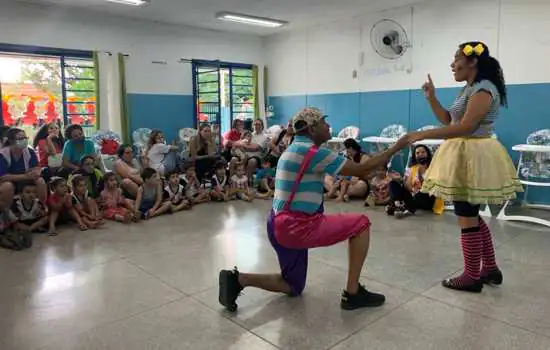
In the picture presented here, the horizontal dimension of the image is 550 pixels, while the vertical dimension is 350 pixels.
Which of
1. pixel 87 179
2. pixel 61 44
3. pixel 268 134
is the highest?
pixel 61 44

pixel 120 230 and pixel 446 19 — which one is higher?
pixel 446 19

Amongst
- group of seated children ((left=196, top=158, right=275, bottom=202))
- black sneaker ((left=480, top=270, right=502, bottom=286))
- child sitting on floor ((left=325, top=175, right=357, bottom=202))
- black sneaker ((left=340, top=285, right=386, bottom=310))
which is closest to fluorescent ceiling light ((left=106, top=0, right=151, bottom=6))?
group of seated children ((left=196, top=158, right=275, bottom=202))

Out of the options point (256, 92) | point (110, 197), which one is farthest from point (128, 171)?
point (256, 92)

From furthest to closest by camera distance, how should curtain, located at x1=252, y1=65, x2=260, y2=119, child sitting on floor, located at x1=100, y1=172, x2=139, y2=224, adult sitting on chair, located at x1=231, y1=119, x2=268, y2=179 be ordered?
curtain, located at x1=252, y1=65, x2=260, y2=119, adult sitting on chair, located at x1=231, y1=119, x2=268, y2=179, child sitting on floor, located at x1=100, y1=172, x2=139, y2=224

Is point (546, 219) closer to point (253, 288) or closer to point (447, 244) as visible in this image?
point (447, 244)

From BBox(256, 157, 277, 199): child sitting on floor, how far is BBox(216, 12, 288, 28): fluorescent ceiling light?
2.44 m

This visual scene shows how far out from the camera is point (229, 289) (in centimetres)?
244

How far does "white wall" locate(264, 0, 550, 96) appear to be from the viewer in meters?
5.29

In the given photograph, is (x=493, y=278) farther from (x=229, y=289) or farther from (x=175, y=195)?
(x=175, y=195)

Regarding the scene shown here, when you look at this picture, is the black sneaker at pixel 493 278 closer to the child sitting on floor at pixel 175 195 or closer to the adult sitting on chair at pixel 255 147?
the child sitting on floor at pixel 175 195

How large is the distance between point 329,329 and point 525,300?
1.26m

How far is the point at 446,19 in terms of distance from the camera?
19.7 ft

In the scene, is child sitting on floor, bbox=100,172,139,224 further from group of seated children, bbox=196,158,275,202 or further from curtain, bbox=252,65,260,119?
curtain, bbox=252,65,260,119

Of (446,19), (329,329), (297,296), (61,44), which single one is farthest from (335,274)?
(61,44)
